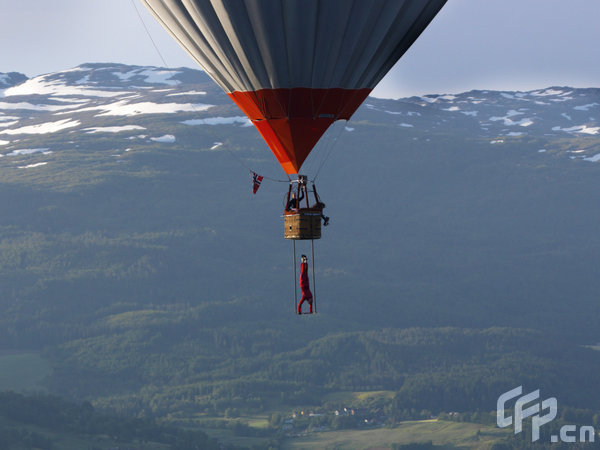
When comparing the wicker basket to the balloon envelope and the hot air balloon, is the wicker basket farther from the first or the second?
the balloon envelope

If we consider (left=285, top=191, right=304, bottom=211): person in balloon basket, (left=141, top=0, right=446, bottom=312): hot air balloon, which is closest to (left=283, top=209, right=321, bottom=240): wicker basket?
(left=141, top=0, right=446, bottom=312): hot air balloon

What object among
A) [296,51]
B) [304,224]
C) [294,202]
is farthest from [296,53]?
[304,224]

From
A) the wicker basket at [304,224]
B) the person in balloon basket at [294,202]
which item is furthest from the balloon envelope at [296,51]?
the wicker basket at [304,224]

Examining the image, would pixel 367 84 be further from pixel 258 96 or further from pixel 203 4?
pixel 203 4

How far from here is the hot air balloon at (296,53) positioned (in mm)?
48156

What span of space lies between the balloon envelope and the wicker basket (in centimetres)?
472

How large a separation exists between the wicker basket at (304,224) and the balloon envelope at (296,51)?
4724 millimetres

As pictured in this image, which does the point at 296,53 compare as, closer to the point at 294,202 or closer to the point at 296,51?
the point at 296,51

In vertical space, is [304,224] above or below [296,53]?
below

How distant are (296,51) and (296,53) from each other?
101 millimetres

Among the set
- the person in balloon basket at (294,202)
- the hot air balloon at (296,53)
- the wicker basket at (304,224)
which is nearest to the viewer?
the wicker basket at (304,224)

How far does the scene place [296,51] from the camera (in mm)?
48781

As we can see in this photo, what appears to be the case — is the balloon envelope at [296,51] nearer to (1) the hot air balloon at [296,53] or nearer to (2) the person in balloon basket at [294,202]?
(1) the hot air balloon at [296,53]

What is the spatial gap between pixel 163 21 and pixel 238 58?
645 cm
